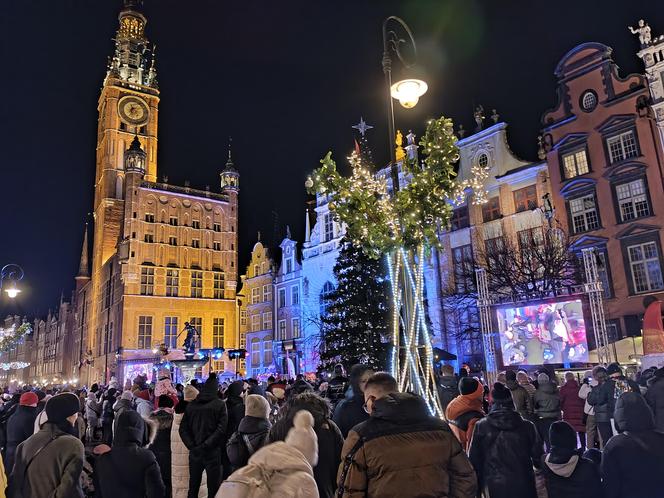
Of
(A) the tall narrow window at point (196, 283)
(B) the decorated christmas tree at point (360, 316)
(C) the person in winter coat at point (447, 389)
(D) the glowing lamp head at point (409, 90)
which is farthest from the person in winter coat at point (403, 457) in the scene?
(A) the tall narrow window at point (196, 283)

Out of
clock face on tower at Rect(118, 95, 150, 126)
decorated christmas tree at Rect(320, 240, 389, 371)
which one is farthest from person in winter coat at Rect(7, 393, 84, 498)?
clock face on tower at Rect(118, 95, 150, 126)

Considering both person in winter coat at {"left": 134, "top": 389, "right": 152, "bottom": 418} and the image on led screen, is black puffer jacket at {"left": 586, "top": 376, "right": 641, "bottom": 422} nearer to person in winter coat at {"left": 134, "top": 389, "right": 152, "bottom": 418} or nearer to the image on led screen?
person in winter coat at {"left": 134, "top": 389, "right": 152, "bottom": 418}

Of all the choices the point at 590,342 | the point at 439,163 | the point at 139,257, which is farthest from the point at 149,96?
the point at 439,163

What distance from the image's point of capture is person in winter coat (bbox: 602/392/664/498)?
421cm

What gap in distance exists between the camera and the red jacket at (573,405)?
1174cm

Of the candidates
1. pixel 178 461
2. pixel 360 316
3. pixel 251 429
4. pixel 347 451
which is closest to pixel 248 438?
pixel 251 429

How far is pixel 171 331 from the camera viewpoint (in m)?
51.6

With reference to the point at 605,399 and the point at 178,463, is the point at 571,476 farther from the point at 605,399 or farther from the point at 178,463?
the point at 605,399

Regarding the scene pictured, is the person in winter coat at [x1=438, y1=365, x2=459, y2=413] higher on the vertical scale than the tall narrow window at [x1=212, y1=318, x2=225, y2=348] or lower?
lower

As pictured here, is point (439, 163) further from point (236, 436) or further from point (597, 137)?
point (597, 137)

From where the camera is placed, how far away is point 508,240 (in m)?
28.5

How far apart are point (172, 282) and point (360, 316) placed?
32.3 metres

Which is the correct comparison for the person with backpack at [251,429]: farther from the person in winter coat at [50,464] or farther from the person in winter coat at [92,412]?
the person in winter coat at [92,412]

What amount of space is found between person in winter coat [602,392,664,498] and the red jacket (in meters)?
7.97
